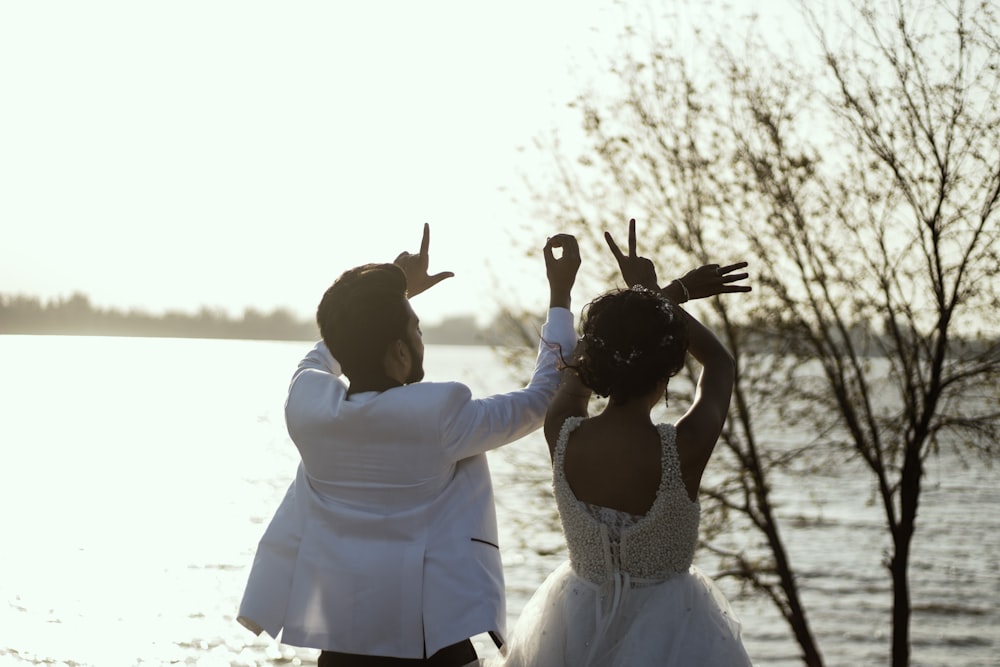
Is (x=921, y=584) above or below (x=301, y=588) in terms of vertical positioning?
below

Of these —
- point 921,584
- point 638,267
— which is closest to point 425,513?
point 638,267

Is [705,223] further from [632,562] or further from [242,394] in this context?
[242,394]

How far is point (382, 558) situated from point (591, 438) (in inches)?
21.8

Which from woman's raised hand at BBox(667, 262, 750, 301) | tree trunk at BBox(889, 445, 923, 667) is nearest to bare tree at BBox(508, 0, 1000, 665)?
tree trunk at BBox(889, 445, 923, 667)

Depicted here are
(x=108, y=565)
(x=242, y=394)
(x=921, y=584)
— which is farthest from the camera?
(x=242, y=394)

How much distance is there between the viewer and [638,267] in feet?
9.02

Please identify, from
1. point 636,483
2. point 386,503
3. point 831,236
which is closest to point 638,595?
point 636,483

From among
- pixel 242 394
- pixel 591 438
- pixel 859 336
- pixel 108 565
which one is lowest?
pixel 242 394

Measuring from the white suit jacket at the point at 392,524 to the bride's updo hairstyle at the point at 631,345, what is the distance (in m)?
0.14

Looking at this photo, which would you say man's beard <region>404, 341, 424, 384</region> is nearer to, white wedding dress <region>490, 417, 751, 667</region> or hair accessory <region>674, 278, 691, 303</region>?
white wedding dress <region>490, 417, 751, 667</region>

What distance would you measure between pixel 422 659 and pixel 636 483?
0.63 m

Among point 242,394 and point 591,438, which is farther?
point 242,394

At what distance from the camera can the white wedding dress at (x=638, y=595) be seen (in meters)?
2.59

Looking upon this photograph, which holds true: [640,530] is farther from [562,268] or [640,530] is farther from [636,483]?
[562,268]
